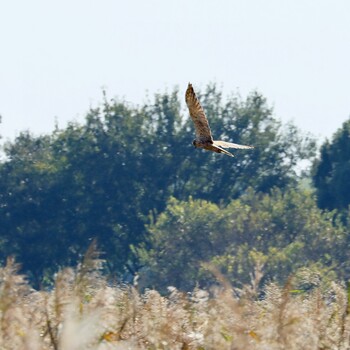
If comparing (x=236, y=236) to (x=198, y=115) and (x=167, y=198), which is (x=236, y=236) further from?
(x=198, y=115)

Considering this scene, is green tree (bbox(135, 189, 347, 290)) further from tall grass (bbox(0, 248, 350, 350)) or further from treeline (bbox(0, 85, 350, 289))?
tall grass (bbox(0, 248, 350, 350))

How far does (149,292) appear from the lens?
7316 mm

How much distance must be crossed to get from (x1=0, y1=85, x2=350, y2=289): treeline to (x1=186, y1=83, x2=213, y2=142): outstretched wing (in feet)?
151

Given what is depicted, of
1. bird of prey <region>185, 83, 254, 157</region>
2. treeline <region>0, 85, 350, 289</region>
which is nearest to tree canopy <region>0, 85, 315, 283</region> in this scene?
treeline <region>0, 85, 350, 289</region>

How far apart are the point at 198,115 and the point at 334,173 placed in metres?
63.3

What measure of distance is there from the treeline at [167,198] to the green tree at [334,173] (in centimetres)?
8

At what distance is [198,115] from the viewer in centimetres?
1205

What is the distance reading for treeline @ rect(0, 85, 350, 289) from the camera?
209 feet

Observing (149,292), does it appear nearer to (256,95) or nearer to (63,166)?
(63,166)

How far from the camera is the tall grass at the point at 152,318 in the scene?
619 cm

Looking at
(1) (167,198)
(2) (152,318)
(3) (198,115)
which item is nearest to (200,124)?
(3) (198,115)

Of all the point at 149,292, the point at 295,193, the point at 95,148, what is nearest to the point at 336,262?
the point at 295,193

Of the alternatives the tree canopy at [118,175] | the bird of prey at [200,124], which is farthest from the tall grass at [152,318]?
the tree canopy at [118,175]

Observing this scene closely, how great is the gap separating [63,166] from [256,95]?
47.2 ft
